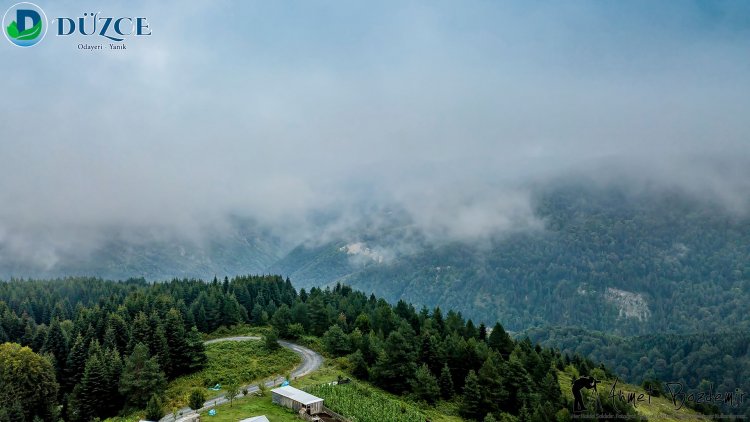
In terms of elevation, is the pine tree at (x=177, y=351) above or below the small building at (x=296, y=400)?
above

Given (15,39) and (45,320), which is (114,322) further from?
(15,39)

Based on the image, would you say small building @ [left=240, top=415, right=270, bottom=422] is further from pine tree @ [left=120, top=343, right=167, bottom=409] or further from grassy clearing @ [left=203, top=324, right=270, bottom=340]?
grassy clearing @ [left=203, top=324, right=270, bottom=340]

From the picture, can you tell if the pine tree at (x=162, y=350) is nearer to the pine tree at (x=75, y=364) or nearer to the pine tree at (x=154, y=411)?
the pine tree at (x=75, y=364)

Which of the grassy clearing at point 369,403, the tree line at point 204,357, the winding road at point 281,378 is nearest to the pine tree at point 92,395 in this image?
the tree line at point 204,357

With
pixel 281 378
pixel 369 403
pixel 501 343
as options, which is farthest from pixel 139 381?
pixel 501 343

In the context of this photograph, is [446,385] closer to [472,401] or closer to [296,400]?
[472,401]

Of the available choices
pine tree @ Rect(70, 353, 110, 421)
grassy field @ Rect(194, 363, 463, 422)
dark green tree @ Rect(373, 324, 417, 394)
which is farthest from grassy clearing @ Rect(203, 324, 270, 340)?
dark green tree @ Rect(373, 324, 417, 394)
